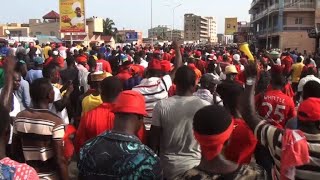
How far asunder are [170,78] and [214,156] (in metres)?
3.18

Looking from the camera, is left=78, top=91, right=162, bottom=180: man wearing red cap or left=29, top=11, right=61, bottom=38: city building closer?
left=78, top=91, right=162, bottom=180: man wearing red cap

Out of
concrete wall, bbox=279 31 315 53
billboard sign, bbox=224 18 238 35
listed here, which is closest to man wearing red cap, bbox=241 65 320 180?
concrete wall, bbox=279 31 315 53

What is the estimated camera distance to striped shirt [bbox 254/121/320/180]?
285 cm

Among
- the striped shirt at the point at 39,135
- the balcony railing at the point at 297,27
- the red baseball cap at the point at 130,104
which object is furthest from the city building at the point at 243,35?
the balcony railing at the point at 297,27

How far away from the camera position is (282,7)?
55.9 m

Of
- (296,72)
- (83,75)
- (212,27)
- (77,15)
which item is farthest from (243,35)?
(212,27)

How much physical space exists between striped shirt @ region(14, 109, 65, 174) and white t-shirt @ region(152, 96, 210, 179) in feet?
2.89

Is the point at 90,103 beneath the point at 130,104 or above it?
beneath

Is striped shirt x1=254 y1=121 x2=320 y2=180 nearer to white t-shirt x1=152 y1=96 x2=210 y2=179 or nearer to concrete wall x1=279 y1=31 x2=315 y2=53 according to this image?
white t-shirt x1=152 y1=96 x2=210 y2=179

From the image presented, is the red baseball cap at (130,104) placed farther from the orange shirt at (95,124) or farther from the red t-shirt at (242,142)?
the orange shirt at (95,124)

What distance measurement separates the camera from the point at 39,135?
3490 millimetres

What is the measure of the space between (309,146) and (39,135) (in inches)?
79.3

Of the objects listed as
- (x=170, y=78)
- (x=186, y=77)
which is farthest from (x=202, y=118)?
(x=170, y=78)

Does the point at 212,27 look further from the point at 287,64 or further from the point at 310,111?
the point at 310,111
